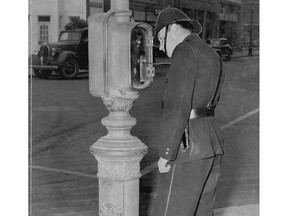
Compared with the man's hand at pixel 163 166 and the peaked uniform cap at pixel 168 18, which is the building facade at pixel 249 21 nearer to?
the peaked uniform cap at pixel 168 18

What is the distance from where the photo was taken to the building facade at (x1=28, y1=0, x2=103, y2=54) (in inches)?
182

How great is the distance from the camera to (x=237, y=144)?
18.3 ft

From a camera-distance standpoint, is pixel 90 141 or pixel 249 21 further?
pixel 249 21

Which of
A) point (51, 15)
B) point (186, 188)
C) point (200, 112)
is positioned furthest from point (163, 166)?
point (51, 15)

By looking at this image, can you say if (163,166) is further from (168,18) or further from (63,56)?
(63,56)

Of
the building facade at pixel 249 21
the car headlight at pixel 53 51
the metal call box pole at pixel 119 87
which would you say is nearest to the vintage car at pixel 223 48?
the building facade at pixel 249 21

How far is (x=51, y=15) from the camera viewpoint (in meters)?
4.77

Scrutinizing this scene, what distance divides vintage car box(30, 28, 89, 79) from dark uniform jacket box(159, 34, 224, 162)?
841 millimetres

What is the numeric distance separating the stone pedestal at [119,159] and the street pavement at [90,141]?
0.80 feet

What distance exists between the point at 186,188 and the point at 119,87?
70 centimetres
